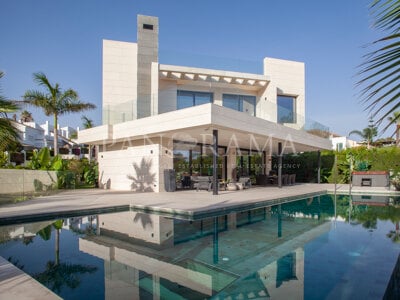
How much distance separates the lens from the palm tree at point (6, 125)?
755 cm

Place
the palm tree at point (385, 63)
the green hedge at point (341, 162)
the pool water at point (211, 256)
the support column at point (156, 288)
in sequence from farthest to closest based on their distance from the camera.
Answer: the green hedge at point (341, 162), the pool water at point (211, 256), the support column at point (156, 288), the palm tree at point (385, 63)

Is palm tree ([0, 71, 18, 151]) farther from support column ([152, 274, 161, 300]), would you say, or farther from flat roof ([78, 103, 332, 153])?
flat roof ([78, 103, 332, 153])

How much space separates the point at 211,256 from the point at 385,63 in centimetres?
532

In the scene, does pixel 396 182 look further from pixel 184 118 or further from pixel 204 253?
pixel 204 253

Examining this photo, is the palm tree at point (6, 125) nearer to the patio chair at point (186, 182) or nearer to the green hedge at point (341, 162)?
the patio chair at point (186, 182)

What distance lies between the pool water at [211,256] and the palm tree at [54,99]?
14.6m

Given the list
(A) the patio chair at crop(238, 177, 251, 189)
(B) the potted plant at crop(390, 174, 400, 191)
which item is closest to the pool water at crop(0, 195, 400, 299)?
(A) the patio chair at crop(238, 177, 251, 189)

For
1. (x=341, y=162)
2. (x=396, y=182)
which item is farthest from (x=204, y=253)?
(x=341, y=162)

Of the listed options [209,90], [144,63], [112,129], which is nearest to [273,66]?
[209,90]

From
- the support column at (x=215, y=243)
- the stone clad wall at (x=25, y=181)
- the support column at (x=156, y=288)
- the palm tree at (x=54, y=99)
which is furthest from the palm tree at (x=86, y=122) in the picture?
the support column at (x=156, y=288)

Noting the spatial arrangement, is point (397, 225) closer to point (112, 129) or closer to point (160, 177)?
point (160, 177)

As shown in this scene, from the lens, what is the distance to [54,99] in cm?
2116

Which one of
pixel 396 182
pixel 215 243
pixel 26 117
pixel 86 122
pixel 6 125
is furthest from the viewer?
pixel 26 117

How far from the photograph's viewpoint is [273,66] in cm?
2403
